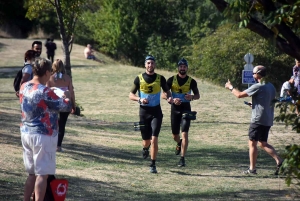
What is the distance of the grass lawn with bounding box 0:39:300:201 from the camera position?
10.4 meters

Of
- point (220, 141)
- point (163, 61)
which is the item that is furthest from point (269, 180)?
point (163, 61)

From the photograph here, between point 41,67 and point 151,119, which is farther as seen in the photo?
point 151,119

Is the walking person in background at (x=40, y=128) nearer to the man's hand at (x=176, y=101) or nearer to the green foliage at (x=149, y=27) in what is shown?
the man's hand at (x=176, y=101)

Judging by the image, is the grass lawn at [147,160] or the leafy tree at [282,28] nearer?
the leafy tree at [282,28]

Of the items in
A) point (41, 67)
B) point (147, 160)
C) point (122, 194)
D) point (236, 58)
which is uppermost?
point (41, 67)

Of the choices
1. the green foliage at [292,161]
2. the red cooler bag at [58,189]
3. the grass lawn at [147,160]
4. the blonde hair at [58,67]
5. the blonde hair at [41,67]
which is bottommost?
the grass lawn at [147,160]

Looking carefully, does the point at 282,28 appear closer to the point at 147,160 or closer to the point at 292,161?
the point at 292,161

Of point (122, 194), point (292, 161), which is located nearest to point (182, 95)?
point (122, 194)

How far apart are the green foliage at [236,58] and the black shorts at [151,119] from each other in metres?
26.8

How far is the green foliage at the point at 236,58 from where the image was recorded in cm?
3931

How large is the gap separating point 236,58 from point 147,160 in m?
26.1

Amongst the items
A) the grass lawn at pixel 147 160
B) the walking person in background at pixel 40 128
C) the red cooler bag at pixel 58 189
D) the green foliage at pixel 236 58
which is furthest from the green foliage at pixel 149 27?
the walking person in background at pixel 40 128

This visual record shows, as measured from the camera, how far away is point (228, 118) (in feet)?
75.9

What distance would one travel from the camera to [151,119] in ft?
41.0
